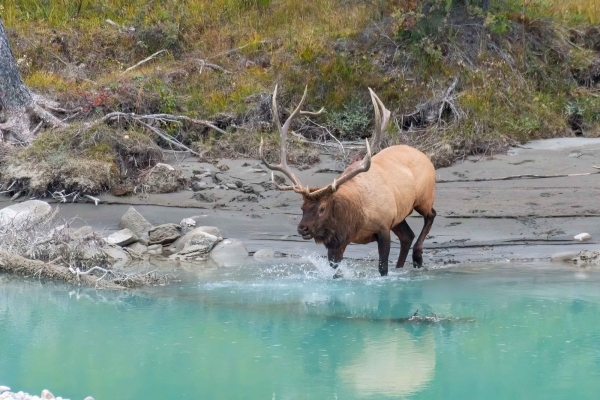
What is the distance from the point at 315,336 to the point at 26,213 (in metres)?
5.42

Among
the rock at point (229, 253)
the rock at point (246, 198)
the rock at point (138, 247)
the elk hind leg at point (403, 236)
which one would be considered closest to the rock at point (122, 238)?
the rock at point (138, 247)

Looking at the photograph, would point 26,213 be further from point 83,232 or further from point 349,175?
point 349,175

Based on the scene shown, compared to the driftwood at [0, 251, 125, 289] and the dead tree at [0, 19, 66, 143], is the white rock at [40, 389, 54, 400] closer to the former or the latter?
the driftwood at [0, 251, 125, 289]

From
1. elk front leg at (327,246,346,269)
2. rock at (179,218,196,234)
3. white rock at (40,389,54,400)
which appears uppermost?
white rock at (40,389,54,400)

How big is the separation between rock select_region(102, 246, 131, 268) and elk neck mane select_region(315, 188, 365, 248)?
279 cm

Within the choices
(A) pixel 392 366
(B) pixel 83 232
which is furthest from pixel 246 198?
(A) pixel 392 366

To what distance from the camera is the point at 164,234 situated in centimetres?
1174

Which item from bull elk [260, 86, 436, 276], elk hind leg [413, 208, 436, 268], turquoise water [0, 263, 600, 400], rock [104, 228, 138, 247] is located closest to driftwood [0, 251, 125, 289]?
turquoise water [0, 263, 600, 400]

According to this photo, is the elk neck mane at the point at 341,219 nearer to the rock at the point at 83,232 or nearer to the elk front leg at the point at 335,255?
the elk front leg at the point at 335,255

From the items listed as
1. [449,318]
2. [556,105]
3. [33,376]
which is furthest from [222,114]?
[33,376]

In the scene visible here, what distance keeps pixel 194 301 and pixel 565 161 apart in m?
6.26

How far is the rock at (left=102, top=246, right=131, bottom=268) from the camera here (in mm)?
10836

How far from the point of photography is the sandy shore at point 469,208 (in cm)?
1105

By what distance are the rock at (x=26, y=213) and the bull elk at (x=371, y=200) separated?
10.9 feet
